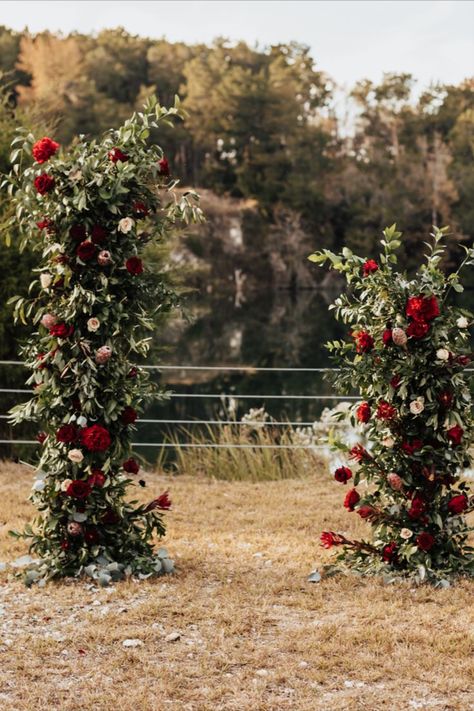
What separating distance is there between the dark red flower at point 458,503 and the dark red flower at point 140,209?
2448 mm

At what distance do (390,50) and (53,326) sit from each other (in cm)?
4934

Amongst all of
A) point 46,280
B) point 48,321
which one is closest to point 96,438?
point 48,321


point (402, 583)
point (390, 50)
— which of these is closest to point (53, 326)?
point (402, 583)

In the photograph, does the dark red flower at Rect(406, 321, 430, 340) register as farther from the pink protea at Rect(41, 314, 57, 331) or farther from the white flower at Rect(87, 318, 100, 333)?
the pink protea at Rect(41, 314, 57, 331)

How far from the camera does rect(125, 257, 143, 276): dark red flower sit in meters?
5.09

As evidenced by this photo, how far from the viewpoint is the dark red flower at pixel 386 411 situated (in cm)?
518

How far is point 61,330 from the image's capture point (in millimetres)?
5086

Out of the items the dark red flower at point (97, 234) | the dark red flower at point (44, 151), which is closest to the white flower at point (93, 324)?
the dark red flower at point (97, 234)

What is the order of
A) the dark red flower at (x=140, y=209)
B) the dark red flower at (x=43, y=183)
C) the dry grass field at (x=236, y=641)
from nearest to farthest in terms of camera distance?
the dry grass field at (x=236, y=641), the dark red flower at (x=43, y=183), the dark red flower at (x=140, y=209)

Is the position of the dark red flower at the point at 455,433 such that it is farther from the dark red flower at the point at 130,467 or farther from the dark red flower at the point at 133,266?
the dark red flower at the point at 133,266

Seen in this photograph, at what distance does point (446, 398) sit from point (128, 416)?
184cm

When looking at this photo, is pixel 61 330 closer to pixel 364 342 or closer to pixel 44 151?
pixel 44 151

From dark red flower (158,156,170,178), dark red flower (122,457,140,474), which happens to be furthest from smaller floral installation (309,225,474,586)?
dark red flower (122,457,140,474)

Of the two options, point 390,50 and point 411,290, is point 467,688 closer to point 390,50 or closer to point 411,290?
point 411,290
